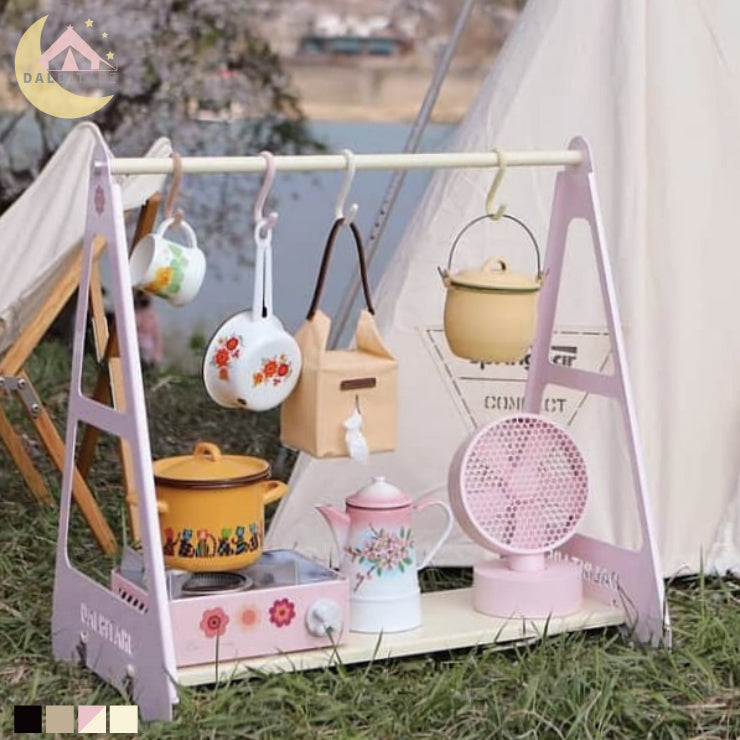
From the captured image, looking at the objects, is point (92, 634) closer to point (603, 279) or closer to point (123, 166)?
point (123, 166)

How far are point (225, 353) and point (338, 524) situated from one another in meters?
0.38

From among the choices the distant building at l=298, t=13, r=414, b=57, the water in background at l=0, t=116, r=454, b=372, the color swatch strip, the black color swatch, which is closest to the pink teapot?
the color swatch strip

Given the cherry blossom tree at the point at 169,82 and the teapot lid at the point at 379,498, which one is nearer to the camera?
the teapot lid at the point at 379,498

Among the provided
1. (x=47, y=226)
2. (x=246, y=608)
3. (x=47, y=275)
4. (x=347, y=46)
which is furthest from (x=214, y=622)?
(x=347, y=46)

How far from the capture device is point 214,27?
618cm

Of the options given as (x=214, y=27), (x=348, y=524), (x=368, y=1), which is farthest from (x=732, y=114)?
(x=368, y=1)

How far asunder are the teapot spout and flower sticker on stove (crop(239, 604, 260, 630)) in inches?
9.1

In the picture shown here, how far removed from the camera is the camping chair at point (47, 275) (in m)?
3.24

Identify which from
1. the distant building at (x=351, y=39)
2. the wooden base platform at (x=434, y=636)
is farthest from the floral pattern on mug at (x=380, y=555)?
the distant building at (x=351, y=39)

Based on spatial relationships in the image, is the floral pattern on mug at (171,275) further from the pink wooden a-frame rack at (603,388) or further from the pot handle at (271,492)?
the pink wooden a-frame rack at (603,388)

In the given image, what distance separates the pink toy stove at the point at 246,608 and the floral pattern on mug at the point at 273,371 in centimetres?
33

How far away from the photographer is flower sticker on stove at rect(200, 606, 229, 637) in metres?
2.44

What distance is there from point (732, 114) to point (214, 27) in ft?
10.9

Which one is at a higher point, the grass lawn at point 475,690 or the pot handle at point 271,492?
the pot handle at point 271,492
